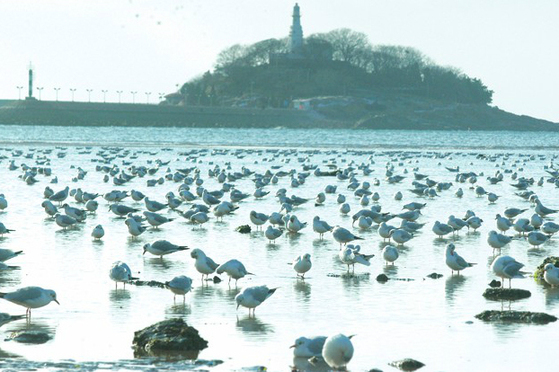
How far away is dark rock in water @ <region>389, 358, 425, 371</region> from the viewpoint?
13703 mm

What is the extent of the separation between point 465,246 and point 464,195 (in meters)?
17.1

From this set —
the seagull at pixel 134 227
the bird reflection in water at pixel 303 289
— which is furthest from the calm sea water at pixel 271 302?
the seagull at pixel 134 227

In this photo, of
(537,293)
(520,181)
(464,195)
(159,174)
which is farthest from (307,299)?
(159,174)

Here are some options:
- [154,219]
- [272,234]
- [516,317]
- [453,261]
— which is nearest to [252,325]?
[516,317]

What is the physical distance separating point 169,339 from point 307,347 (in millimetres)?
1894

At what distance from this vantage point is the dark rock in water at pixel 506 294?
18609 mm

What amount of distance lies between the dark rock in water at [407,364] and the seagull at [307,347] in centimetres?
95

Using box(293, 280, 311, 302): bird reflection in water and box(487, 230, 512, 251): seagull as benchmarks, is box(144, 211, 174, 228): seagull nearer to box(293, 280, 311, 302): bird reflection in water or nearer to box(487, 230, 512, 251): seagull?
box(293, 280, 311, 302): bird reflection in water

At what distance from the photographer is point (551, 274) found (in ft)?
63.8

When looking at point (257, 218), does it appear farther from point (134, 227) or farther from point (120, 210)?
point (120, 210)

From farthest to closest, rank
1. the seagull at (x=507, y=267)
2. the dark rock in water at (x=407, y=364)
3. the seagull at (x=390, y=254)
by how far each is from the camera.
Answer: the seagull at (x=390, y=254) < the seagull at (x=507, y=267) < the dark rock in water at (x=407, y=364)

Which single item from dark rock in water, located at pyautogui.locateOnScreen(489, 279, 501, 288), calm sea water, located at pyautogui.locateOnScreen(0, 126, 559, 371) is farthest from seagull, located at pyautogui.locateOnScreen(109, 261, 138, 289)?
dark rock in water, located at pyautogui.locateOnScreen(489, 279, 501, 288)

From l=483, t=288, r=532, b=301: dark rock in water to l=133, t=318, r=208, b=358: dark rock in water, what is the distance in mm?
6046

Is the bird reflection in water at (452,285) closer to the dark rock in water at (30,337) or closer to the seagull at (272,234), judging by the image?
the seagull at (272,234)
